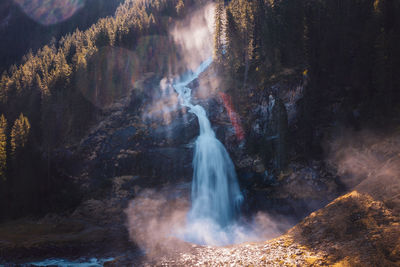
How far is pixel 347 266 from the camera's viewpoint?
886cm

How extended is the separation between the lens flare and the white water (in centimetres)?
12894

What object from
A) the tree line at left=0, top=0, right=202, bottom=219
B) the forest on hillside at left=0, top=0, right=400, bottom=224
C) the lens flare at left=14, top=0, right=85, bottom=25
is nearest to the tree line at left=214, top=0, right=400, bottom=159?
the forest on hillside at left=0, top=0, right=400, bottom=224

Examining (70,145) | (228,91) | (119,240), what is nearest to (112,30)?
(70,145)

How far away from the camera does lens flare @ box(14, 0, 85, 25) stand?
121 m

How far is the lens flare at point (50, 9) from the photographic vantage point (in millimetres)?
121250

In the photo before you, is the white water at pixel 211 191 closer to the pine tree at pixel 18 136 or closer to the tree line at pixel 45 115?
the tree line at pixel 45 115

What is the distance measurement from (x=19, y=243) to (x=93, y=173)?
14132 millimetres

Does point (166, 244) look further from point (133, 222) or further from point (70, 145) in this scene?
point (70, 145)

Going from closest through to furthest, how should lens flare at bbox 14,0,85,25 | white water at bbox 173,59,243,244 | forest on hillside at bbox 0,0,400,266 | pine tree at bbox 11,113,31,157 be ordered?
forest on hillside at bbox 0,0,400,266
white water at bbox 173,59,243,244
pine tree at bbox 11,113,31,157
lens flare at bbox 14,0,85,25

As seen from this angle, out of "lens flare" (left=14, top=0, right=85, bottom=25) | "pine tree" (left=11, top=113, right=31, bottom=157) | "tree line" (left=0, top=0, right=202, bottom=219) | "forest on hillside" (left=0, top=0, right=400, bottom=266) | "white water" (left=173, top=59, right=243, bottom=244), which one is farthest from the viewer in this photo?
"lens flare" (left=14, top=0, right=85, bottom=25)

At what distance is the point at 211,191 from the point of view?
29.0 metres

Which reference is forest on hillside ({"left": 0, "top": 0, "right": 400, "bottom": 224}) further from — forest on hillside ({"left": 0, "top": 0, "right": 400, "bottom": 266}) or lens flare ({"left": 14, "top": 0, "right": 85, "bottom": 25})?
lens flare ({"left": 14, "top": 0, "right": 85, "bottom": 25})

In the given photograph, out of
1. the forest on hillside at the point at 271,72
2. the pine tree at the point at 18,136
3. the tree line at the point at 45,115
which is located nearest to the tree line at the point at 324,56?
the forest on hillside at the point at 271,72

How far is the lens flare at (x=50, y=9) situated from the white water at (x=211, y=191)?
12894cm
